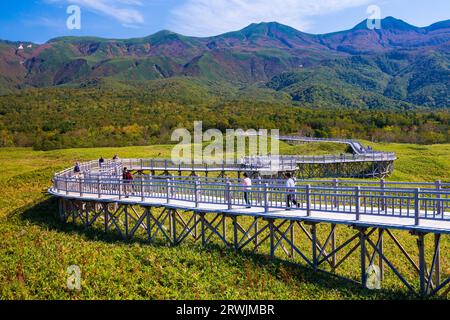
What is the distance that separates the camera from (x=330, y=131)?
410ft

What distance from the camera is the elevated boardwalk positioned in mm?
17672

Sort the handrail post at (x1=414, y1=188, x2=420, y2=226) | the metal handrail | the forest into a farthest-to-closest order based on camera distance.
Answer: the forest → the metal handrail → the handrail post at (x1=414, y1=188, x2=420, y2=226)

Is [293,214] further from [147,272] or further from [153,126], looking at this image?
[153,126]

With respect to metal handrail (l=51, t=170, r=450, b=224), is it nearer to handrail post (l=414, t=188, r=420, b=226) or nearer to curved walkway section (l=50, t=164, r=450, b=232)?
curved walkway section (l=50, t=164, r=450, b=232)

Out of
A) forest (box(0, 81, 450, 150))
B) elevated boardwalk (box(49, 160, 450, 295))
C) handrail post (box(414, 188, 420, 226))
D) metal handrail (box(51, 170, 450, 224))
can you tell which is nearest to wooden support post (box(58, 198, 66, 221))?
elevated boardwalk (box(49, 160, 450, 295))

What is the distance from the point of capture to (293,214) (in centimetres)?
1989

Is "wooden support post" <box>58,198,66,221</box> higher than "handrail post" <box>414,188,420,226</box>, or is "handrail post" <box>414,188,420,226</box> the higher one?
"handrail post" <box>414,188,420,226</box>

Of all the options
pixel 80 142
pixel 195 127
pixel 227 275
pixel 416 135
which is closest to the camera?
pixel 227 275

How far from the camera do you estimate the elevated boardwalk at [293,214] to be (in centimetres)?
1767

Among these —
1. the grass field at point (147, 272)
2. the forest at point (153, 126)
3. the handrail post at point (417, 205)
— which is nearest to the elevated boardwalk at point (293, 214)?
the handrail post at point (417, 205)

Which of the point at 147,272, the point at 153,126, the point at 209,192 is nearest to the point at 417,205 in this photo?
the point at 147,272
